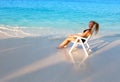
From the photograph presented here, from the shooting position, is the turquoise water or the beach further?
the turquoise water

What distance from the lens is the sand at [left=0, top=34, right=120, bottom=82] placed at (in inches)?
230

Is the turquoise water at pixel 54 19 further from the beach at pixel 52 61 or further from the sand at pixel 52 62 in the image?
the sand at pixel 52 62

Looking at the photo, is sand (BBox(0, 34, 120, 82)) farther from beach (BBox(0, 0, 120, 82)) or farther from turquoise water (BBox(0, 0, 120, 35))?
turquoise water (BBox(0, 0, 120, 35))

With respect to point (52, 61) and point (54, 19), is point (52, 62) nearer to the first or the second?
point (52, 61)

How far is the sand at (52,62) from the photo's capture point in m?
5.85

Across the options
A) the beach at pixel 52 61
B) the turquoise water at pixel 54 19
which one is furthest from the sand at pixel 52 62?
the turquoise water at pixel 54 19

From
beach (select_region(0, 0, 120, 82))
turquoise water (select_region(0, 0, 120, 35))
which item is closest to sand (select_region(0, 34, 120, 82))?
beach (select_region(0, 0, 120, 82))

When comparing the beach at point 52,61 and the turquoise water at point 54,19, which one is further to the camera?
the turquoise water at point 54,19

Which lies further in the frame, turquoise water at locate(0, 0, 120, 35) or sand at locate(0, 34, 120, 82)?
turquoise water at locate(0, 0, 120, 35)

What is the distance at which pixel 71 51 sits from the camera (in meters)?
8.30

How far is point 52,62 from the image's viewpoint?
23.0ft

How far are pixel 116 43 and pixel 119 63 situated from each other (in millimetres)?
2621

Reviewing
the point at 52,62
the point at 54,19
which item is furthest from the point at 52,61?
the point at 54,19

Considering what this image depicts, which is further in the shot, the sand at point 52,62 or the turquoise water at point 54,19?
the turquoise water at point 54,19
